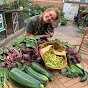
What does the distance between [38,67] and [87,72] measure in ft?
3.39

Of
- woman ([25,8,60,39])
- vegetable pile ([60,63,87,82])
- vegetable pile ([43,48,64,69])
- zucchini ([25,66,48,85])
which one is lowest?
vegetable pile ([60,63,87,82])

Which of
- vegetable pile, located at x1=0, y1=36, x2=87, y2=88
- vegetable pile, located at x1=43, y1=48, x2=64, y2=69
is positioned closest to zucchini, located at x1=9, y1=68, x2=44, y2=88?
vegetable pile, located at x1=0, y1=36, x2=87, y2=88

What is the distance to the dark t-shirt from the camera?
212cm

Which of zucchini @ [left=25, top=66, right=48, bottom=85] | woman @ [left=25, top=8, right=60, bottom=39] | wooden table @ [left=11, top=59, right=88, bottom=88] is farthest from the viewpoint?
woman @ [left=25, top=8, right=60, bottom=39]

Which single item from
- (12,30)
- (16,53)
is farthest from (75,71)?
(12,30)

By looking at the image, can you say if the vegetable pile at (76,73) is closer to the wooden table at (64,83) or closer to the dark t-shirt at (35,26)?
the wooden table at (64,83)

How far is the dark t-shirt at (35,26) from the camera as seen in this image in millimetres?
2115

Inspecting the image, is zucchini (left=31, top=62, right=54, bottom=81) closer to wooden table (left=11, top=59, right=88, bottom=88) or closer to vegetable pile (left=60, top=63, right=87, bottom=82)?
wooden table (left=11, top=59, right=88, bottom=88)

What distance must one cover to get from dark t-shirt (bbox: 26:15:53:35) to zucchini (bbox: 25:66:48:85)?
1.02m

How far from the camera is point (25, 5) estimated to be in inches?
300

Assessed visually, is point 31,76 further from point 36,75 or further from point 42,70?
point 42,70

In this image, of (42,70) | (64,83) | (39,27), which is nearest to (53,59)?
(42,70)

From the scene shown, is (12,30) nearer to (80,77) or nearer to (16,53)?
(16,53)

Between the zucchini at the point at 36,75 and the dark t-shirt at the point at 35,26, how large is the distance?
3.35ft
